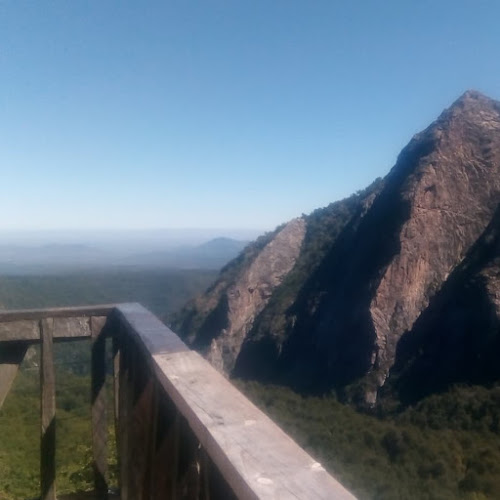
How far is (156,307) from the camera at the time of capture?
83875 millimetres

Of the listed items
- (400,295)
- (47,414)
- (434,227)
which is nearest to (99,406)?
(47,414)

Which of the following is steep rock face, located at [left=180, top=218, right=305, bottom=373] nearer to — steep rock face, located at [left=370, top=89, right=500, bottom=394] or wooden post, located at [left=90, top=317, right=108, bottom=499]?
steep rock face, located at [left=370, top=89, right=500, bottom=394]

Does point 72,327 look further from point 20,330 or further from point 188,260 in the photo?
point 188,260

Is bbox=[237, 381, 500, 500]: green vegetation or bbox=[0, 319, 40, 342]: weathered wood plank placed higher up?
bbox=[0, 319, 40, 342]: weathered wood plank

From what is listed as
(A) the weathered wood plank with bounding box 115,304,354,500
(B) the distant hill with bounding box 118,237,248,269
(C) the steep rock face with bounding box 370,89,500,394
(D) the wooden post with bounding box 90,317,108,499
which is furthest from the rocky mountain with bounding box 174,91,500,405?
(B) the distant hill with bounding box 118,237,248,269

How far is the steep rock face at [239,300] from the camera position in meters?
66.6

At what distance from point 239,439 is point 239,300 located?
67.2 meters

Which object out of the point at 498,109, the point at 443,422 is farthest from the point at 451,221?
the point at 443,422

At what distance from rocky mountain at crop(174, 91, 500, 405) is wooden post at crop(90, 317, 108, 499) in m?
48.1

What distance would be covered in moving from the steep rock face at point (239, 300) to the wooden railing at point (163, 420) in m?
60.7

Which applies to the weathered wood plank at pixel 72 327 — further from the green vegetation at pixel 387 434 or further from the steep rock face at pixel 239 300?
the steep rock face at pixel 239 300

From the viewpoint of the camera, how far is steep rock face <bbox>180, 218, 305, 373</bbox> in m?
66.6

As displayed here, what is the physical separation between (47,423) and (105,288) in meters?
81.4

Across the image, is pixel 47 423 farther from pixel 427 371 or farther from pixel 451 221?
pixel 451 221
